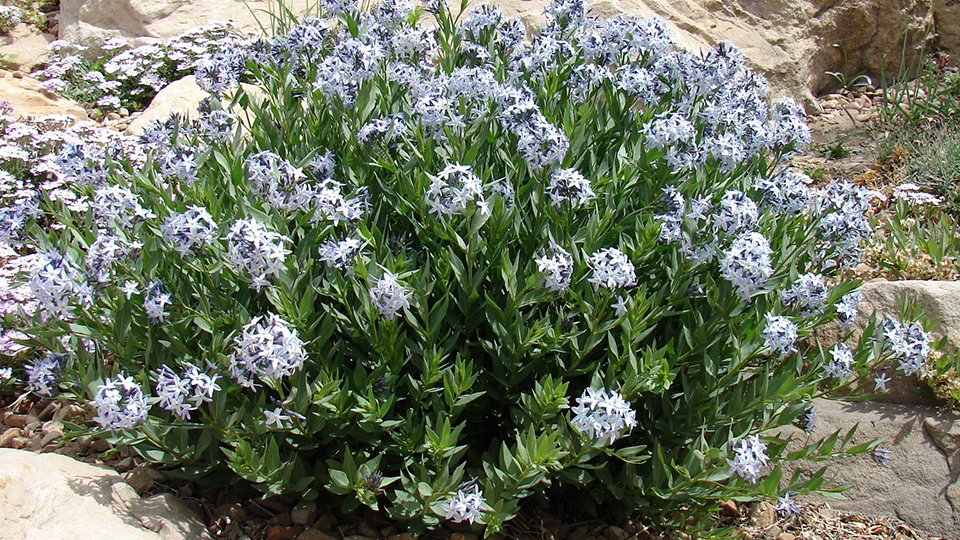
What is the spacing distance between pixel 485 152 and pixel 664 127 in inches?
32.1

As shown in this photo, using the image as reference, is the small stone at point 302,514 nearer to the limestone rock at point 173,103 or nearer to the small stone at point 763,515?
the small stone at point 763,515

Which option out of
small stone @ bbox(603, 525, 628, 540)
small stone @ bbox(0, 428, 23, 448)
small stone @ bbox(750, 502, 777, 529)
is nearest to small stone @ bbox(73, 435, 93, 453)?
small stone @ bbox(0, 428, 23, 448)

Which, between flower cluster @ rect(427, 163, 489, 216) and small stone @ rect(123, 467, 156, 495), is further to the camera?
small stone @ rect(123, 467, 156, 495)

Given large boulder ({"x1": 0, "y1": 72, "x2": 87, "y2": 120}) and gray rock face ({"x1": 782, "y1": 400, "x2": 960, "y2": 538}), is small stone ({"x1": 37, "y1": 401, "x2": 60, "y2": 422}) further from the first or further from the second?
gray rock face ({"x1": 782, "y1": 400, "x2": 960, "y2": 538})

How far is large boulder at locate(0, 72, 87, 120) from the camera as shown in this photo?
244 inches

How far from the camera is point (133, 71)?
6770 mm

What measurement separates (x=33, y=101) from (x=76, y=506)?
15.8ft

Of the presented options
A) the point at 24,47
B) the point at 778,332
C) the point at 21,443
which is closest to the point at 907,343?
the point at 778,332

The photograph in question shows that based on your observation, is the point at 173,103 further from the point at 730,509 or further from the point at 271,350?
the point at 730,509

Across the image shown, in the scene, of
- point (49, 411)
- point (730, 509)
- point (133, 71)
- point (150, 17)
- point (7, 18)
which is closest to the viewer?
point (730, 509)

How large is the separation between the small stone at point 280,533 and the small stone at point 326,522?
0.09 metres

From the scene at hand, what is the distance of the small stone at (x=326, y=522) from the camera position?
119 inches

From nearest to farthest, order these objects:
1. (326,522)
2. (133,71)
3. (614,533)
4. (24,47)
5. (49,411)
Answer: (326,522)
(614,533)
(49,411)
(133,71)
(24,47)

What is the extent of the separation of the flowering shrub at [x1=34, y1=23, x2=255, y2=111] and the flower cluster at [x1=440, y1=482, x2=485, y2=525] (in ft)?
16.8
